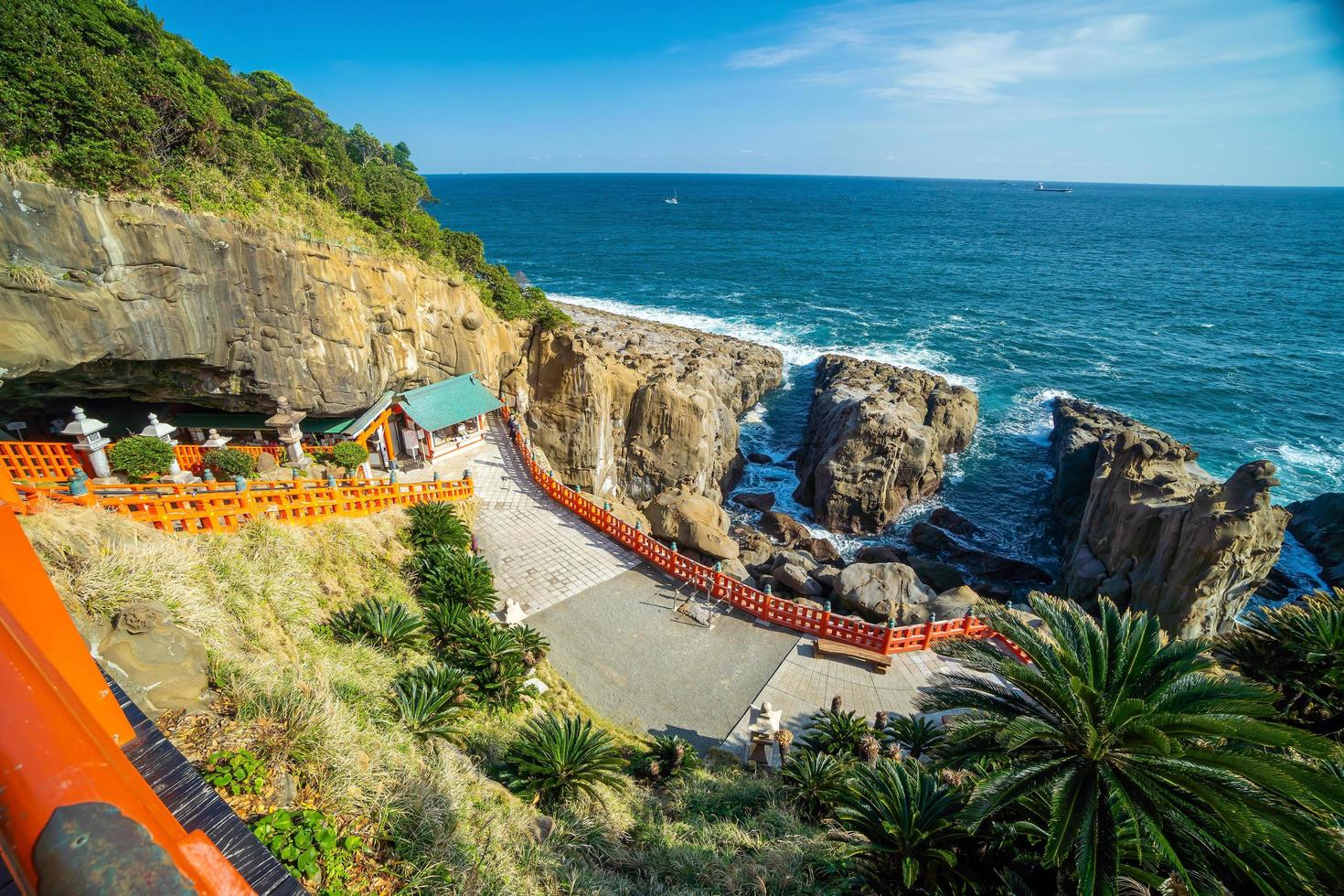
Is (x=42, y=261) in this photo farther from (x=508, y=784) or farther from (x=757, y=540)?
(x=757, y=540)

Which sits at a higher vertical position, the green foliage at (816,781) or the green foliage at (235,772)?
the green foliage at (235,772)

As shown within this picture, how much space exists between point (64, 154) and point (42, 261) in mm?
2922

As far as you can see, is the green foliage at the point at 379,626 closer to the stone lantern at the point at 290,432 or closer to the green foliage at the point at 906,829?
the stone lantern at the point at 290,432

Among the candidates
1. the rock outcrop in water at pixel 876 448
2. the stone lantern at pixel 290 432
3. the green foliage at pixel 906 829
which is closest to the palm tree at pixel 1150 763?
the green foliage at pixel 906 829

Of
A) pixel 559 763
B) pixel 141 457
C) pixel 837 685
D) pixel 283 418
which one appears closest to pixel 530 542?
pixel 283 418

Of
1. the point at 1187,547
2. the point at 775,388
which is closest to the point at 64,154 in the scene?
the point at 1187,547

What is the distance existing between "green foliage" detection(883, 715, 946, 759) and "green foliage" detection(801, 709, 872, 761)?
0.50 meters

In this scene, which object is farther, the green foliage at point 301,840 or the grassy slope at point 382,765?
the grassy slope at point 382,765

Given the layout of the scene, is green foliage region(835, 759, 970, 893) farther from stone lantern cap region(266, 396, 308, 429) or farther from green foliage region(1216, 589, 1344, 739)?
stone lantern cap region(266, 396, 308, 429)

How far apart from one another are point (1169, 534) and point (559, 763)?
23.3m

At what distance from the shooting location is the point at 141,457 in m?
16.0

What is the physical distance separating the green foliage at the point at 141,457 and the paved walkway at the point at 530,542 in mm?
7379

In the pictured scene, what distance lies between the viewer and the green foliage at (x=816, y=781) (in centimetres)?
1041

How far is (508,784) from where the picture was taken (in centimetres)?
1003
